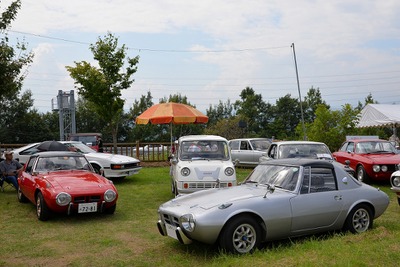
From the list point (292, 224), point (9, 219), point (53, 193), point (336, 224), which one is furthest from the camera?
point (9, 219)

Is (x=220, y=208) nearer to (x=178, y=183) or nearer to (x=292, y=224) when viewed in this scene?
(x=292, y=224)

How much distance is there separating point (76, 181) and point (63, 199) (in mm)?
707

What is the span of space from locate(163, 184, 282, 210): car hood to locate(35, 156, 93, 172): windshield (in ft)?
13.3

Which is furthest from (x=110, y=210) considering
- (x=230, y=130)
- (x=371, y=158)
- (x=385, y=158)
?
(x=230, y=130)

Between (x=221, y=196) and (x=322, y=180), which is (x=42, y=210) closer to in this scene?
(x=221, y=196)

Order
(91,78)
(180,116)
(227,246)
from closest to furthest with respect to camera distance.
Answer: (227,246) → (180,116) → (91,78)

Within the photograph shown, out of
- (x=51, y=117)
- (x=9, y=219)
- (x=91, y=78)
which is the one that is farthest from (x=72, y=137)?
(x=51, y=117)

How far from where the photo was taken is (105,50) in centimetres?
2080

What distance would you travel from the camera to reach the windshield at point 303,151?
11648 mm

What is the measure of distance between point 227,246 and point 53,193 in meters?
4.13

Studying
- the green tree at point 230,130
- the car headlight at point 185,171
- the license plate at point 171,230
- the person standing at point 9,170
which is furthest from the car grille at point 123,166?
the green tree at point 230,130

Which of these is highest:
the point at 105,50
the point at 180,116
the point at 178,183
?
the point at 105,50

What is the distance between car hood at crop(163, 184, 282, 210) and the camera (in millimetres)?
5961

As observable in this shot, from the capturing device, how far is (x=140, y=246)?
263 inches
